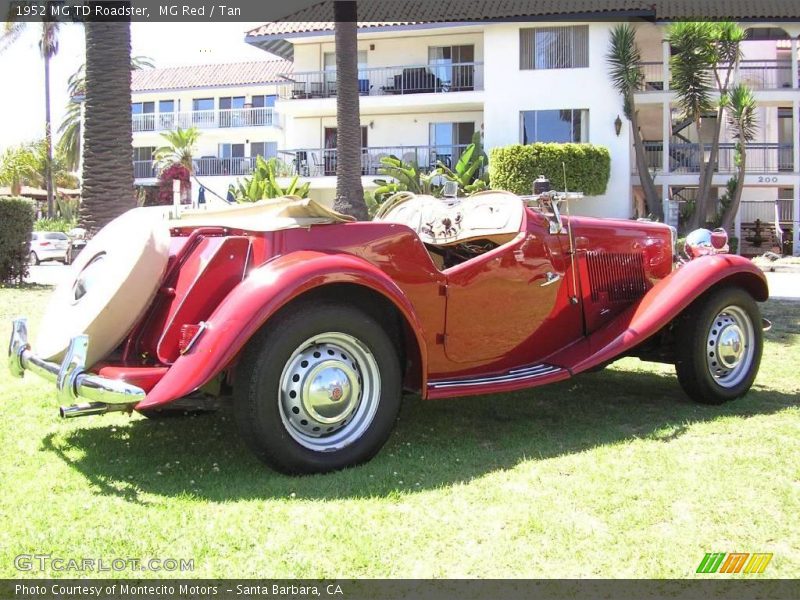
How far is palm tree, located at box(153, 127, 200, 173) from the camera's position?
37875 millimetres

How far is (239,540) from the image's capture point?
298 centimetres

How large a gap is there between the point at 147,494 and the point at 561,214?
3192 mm

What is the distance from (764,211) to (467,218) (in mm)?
28054

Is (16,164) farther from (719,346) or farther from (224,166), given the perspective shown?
(719,346)

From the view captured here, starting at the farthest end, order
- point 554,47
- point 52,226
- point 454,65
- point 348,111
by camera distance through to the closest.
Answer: point 52,226, point 454,65, point 554,47, point 348,111

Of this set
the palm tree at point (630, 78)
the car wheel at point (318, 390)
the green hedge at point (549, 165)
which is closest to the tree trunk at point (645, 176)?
the palm tree at point (630, 78)

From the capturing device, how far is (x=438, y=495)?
3.52 meters

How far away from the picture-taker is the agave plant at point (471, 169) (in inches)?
958

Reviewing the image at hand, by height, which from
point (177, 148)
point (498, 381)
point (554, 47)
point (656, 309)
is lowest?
point (498, 381)

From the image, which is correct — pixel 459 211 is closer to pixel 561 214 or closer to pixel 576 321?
pixel 561 214

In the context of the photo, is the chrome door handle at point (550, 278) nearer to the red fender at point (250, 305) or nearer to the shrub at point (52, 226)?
the red fender at point (250, 305)

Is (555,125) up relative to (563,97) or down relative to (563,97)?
down

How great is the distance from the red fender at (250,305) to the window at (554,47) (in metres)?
24.4

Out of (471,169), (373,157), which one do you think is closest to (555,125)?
(471,169)
